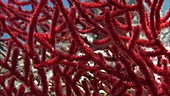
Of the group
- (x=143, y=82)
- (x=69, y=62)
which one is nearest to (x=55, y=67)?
(x=69, y=62)

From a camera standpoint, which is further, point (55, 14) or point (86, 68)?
point (86, 68)

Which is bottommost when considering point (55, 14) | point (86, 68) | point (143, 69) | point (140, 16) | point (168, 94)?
point (168, 94)

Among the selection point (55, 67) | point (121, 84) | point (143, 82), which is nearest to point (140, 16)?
point (143, 82)

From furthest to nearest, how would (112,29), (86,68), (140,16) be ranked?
(86,68), (140,16), (112,29)

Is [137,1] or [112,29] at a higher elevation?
[137,1]

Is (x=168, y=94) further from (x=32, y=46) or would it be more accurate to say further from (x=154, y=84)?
(x=32, y=46)

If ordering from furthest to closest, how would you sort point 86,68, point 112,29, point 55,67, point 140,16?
1. point 55,67
2. point 86,68
3. point 140,16
4. point 112,29

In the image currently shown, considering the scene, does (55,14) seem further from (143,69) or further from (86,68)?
(143,69)

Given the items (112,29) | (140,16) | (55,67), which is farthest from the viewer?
(55,67)

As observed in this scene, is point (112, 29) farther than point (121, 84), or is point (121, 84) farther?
point (121, 84)
